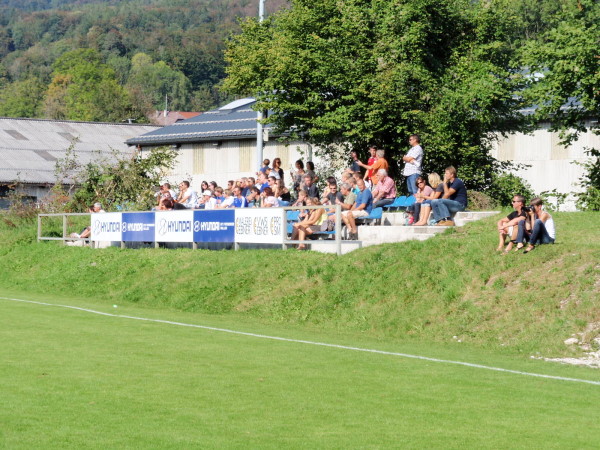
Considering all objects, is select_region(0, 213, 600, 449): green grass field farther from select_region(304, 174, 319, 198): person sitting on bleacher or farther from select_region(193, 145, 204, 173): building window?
select_region(193, 145, 204, 173): building window

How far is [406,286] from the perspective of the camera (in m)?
20.1

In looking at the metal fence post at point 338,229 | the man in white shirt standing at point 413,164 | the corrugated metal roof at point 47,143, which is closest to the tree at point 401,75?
the man in white shirt standing at point 413,164

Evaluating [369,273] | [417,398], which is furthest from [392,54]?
[417,398]

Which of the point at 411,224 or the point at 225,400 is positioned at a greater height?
the point at 411,224

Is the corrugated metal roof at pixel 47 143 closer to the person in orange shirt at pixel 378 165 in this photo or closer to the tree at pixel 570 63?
the person in orange shirt at pixel 378 165

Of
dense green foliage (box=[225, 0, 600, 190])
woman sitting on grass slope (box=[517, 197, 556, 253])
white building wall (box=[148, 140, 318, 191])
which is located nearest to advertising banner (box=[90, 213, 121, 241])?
dense green foliage (box=[225, 0, 600, 190])

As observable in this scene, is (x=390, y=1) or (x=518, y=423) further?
(x=390, y=1)

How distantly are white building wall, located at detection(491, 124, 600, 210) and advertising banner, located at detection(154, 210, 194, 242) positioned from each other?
1698 cm

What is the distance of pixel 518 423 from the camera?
919 centimetres

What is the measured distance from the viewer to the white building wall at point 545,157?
1641 inches

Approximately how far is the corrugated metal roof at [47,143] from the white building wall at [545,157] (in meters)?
28.3

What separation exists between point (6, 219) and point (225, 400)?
3274 centimetres

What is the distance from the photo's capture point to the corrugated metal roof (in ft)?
216

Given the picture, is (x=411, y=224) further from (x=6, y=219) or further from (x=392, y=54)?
(x=6, y=219)
